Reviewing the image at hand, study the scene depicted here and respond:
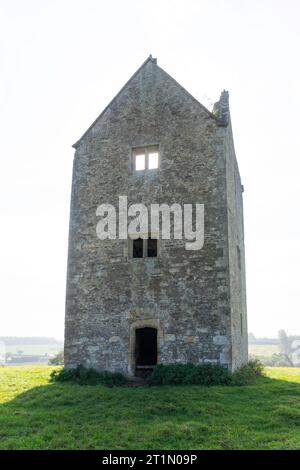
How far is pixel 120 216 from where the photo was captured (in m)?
16.2

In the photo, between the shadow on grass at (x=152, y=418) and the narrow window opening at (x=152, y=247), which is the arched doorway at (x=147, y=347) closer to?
the narrow window opening at (x=152, y=247)

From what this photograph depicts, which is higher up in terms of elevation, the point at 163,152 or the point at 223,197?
the point at 163,152

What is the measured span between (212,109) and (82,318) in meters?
9.90

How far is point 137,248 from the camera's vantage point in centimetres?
1598

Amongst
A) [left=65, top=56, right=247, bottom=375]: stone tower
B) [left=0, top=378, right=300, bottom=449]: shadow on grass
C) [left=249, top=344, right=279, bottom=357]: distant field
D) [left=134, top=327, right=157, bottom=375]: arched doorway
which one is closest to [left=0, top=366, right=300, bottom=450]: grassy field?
[left=0, top=378, right=300, bottom=449]: shadow on grass

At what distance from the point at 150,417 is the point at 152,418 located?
9 cm

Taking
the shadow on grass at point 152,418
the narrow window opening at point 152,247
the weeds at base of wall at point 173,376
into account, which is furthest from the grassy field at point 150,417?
the narrow window opening at point 152,247

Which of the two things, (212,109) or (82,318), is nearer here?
(82,318)

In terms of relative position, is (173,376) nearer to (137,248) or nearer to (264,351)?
(137,248)

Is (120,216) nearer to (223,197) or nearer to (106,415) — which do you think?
(223,197)

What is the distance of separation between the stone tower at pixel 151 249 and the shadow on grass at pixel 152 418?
6.66ft

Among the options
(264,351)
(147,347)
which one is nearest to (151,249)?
(147,347)
